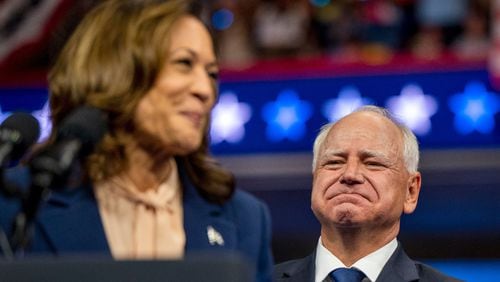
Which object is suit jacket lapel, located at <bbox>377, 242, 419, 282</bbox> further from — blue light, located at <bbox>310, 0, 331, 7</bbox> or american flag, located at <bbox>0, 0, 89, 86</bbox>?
american flag, located at <bbox>0, 0, 89, 86</bbox>

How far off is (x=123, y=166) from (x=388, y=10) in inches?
204

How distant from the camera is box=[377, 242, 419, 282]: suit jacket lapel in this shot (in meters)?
2.28

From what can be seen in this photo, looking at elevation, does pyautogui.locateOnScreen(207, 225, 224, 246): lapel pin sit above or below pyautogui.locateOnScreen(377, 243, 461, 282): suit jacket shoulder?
above

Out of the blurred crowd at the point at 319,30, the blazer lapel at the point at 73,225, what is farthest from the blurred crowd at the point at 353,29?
the blazer lapel at the point at 73,225

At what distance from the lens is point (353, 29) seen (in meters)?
7.19

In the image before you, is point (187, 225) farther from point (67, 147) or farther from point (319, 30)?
point (319, 30)

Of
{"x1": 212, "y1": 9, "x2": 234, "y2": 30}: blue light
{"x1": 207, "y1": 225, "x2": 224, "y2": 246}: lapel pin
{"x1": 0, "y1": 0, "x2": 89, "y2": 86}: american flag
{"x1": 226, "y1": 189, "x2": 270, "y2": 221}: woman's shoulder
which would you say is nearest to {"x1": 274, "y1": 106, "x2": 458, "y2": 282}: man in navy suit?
{"x1": 226, "y1": 189, "x2": 270, "y2": 221}: woman's shoulder

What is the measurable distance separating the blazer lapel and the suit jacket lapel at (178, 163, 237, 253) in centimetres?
15

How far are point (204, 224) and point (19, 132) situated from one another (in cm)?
50

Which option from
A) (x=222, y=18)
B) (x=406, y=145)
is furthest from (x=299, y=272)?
(x=222, y=18)

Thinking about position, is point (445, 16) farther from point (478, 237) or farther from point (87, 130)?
point (87, 130)

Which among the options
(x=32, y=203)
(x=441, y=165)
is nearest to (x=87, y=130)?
(x=32, y=203)

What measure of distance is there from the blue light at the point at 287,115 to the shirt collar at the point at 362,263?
4.47 meters

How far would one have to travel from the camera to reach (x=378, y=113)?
97.0 inches
